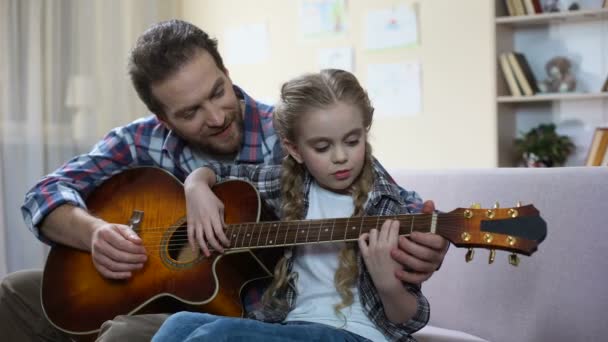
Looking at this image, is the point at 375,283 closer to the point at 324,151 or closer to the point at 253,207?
the point at 324,151

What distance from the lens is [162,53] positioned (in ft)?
5.75

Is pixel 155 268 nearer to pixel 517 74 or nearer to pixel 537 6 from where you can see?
pixel 517 74

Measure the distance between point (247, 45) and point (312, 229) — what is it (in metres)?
3.66

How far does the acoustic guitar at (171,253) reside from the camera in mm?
1439

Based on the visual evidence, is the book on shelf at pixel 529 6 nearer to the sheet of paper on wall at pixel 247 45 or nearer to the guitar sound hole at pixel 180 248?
the sheet of paper on wall at pixel 247 45

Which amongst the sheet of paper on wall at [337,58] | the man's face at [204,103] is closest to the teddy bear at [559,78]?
the sheet of paper on wall at [337,58]

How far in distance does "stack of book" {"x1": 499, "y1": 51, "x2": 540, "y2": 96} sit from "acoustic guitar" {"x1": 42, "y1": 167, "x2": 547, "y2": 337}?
8.50ft

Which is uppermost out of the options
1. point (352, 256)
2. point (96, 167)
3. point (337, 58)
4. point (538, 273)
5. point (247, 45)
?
point (247, 45)

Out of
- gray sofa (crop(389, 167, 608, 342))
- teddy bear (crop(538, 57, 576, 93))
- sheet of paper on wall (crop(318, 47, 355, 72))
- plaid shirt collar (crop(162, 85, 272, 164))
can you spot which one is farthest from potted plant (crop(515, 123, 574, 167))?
plaid shirt collar (crop(162, 85, 272, 164))

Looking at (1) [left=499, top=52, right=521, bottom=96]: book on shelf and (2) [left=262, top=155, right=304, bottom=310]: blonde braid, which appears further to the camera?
(1) [left=499, top=52, right=521, bottom=96]: book on shelf

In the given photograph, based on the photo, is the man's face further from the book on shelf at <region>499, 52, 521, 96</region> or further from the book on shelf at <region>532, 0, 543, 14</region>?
the book on shelf at <region>532, 0, 543, 14</region>

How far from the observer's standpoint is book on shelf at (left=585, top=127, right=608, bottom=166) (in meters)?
3.72

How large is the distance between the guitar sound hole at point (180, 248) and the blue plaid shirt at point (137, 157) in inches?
9.0

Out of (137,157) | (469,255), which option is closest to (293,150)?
(469,255)
